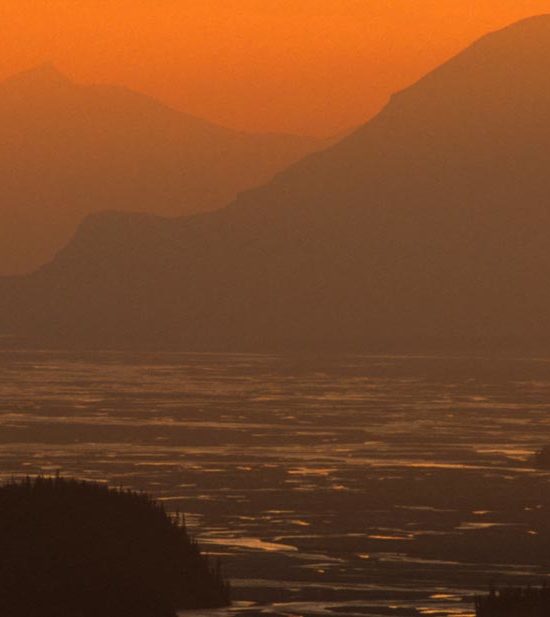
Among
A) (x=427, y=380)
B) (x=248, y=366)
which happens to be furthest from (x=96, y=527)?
(x=248, y=366)

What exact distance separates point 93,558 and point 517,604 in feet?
22.3

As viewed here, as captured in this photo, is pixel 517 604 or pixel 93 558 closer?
pixel 517 604

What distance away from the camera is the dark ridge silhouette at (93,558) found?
33.6 meters

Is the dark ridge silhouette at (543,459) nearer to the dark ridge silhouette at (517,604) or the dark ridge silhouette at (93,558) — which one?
the dark ridge silhouette at (93,558)

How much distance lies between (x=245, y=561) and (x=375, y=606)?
6366 mm

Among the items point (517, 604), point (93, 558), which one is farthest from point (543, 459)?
point (517, 604)

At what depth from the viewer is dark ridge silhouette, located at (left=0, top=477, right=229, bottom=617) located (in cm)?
3362

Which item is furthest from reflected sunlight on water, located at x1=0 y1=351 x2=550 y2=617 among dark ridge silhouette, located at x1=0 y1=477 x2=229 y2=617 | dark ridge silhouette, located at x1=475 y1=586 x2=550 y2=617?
dark ridge silhouette, located at x1=475 y1=586 x2=550 y2=617

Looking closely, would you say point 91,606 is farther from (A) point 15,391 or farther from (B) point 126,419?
(A) point 15,391

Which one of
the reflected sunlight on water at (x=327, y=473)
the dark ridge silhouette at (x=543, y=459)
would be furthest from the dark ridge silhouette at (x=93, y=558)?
the dark ridge silhouette at (x=543, y=459)

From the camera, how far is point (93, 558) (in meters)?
35.6

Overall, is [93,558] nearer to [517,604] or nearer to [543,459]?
[517,604]

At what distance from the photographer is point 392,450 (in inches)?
3029

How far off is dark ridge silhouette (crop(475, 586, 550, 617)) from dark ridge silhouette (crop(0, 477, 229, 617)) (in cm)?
473
